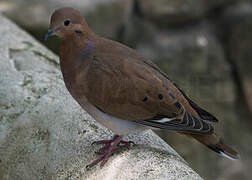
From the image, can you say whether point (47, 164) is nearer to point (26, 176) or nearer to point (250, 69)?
point (26, 176)

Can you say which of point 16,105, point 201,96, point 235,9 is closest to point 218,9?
point 235,9

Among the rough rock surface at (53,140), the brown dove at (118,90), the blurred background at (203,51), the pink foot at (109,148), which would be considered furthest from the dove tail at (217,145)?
the blurred background at (203,51)

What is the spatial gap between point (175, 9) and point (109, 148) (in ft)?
7.71

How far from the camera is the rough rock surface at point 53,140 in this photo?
1864mm

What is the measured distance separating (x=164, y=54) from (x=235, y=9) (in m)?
0.75

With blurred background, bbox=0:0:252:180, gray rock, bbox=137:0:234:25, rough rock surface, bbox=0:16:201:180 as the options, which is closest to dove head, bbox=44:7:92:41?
rough rock surface, bbox=0:16:201:180

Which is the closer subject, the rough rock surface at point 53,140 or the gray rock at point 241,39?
the rough rock surface at point 53,140

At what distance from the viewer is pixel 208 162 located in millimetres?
4121

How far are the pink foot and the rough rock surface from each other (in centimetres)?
3

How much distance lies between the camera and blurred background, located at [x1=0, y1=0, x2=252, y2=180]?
13.4 feet

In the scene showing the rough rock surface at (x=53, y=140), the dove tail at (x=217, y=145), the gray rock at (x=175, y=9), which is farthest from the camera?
the gray rock at (x=175, y=9)

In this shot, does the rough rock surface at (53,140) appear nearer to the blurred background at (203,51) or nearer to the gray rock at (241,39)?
the blurred background at (203,51)

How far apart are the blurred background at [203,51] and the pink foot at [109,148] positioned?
2.01 meters

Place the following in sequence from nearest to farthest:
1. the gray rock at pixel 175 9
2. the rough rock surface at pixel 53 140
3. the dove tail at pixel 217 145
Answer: the rough rock surface at pixel 53 140 < the dove tail at pixel 217 145 < the gray rock at pixel 175 9
